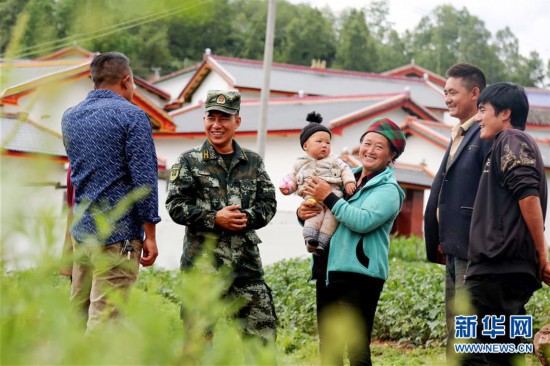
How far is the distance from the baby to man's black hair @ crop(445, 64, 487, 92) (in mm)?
822

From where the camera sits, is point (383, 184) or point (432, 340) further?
point (432, 340)

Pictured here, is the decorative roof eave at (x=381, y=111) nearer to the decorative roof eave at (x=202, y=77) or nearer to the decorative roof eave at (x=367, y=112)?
the decorative roof eave at (x=367, y=112)

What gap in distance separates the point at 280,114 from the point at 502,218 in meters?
23.6

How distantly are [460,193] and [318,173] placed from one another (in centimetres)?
84

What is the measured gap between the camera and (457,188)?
14.6 ft

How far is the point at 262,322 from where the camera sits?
4246 millimetres

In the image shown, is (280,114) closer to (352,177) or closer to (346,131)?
(346,131)

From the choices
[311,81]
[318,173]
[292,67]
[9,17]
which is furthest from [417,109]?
[9,17]

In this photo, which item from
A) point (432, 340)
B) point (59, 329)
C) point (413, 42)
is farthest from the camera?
point (413, 42)

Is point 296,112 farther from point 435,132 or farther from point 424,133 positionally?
point 435,132

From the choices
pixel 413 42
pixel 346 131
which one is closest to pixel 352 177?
pixel 346 131

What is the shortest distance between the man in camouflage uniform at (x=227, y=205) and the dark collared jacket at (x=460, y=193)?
95 centimetres

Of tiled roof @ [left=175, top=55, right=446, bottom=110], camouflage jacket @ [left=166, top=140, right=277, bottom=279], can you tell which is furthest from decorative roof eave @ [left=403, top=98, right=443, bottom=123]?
camouflage jacket @ [left=166, top=140, right=277, bottom=279]

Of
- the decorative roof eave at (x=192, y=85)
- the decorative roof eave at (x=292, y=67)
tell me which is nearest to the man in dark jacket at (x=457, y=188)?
the decorative roof eave at (x=292, y=67)
